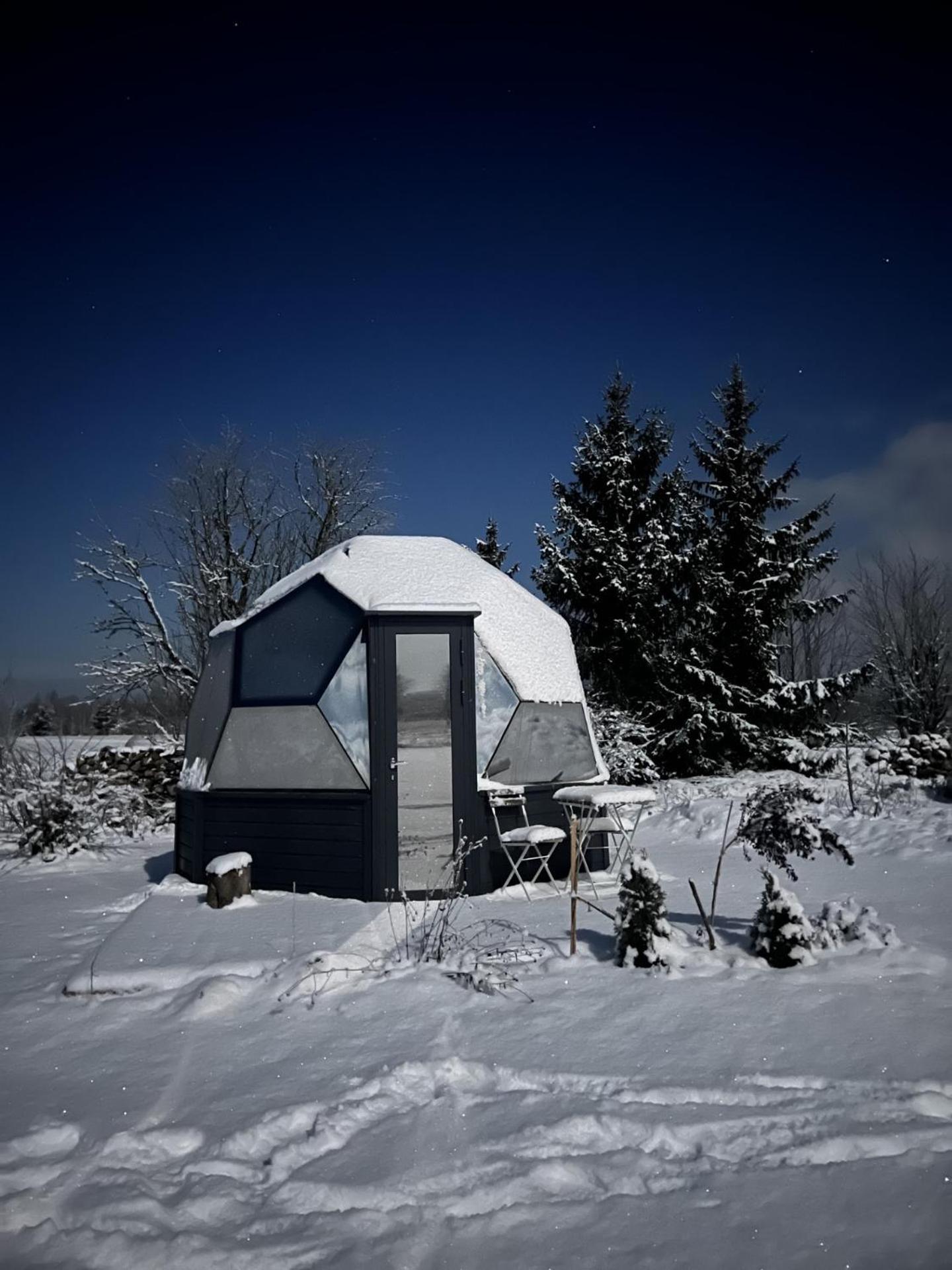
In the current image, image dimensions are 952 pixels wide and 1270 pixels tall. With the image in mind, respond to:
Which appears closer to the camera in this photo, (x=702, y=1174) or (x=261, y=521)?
(x=702, y=1174)

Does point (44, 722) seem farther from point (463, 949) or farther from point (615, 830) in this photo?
point (463, 949)

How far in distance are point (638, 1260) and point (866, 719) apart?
22.5 metres

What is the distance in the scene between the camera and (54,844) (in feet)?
34.4

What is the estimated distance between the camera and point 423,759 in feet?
24.7

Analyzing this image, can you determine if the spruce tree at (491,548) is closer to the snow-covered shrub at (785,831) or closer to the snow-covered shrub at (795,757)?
the snow-covered shrub at (795,757)

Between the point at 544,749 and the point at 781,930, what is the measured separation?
3891 millimetres

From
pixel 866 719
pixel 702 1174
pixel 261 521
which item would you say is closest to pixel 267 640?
pixel 702 1174

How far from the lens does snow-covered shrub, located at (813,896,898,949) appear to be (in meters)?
4.80

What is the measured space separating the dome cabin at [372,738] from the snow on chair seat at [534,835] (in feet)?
1.92

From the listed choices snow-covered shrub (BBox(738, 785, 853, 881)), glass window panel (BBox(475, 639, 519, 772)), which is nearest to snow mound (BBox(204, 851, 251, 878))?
glass window panel (BBox(475, 639, 519, 772))

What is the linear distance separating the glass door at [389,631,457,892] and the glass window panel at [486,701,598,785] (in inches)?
23.8

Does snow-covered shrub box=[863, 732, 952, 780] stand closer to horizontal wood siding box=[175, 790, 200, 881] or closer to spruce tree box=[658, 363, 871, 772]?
spruce tree box=[658, 363, 871, 772]

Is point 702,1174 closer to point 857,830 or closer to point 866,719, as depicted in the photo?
point 857,830

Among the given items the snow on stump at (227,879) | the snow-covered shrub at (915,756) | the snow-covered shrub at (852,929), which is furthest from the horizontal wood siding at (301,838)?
the snow-covered shrub at (915,756)
